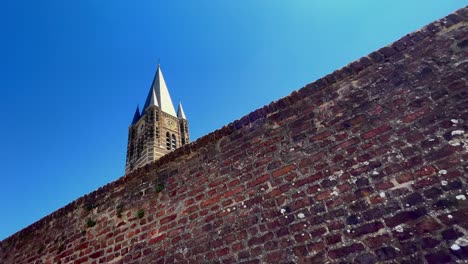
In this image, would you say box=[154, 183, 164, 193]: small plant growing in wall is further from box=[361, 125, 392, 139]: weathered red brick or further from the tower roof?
the tower roof

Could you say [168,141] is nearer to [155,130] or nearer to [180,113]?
[155,130]

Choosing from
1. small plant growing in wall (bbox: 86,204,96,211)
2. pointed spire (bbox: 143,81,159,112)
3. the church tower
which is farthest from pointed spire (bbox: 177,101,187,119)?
small plant growing in wall (bbox: 86,204,96,211)

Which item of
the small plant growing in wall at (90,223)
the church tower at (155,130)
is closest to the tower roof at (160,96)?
the church tower at (155,130)

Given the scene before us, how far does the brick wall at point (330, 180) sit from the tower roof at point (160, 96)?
33.5 metres

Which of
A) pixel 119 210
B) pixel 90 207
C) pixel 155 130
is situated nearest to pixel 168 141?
pixel 155 130

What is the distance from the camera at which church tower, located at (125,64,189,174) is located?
32.1 metres

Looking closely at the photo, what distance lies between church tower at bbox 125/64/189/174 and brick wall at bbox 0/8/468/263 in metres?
27.9

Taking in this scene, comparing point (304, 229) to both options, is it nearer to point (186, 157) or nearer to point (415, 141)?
point (415, 141)

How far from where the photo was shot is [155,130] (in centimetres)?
3309

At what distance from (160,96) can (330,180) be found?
37639 millimetres

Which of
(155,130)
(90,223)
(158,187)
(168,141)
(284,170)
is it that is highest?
(155,130)

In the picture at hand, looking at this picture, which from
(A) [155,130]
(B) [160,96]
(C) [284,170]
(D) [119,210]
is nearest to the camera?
(C) [284,170]

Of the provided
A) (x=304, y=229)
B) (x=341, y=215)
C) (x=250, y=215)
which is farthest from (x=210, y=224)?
(x=341, y=215)

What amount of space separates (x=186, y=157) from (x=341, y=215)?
2202 millimetres
